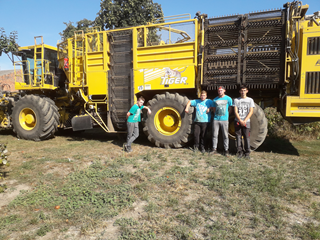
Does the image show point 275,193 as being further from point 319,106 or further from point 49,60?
point 49,60

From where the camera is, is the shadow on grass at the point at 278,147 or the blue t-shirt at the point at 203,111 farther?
the shadow on grass at the point at 278,147

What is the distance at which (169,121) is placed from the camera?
688cm

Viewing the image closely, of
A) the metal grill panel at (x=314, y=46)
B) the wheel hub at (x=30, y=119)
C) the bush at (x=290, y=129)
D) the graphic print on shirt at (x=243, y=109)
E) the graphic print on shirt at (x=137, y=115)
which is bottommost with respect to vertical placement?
the bush at (x=290, y=129)

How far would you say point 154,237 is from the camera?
8.89 ft

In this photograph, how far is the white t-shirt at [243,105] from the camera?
5.66 metres

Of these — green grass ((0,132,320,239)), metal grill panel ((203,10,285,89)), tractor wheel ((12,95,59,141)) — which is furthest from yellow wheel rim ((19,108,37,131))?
metal grill panel ((203,10,285,89))

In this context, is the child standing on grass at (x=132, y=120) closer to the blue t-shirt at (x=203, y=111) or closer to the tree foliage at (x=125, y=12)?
the blue t-shirt at (x=203, y=111)

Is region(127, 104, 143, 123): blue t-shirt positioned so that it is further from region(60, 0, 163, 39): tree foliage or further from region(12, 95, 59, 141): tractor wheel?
region(60, 0, 163, 39): tree foliage

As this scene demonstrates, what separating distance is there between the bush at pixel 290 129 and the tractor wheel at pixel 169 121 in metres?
4.29

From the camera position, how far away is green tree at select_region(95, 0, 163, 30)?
56.7ft

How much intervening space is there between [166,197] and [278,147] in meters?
5.03

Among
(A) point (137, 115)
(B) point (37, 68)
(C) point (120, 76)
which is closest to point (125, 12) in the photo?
(B) point (37, 68)

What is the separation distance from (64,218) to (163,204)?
1.41 metres

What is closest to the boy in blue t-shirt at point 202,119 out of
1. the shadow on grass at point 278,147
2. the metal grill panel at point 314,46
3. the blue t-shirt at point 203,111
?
the blue t-shirt at point 203,111
